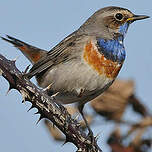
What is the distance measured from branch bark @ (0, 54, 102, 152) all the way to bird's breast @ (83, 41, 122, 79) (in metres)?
1.49

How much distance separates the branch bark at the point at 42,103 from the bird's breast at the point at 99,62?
1.49 meters

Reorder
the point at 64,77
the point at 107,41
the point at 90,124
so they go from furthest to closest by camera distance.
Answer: the point at 107,41, the point at 64,77, the point at 90,124

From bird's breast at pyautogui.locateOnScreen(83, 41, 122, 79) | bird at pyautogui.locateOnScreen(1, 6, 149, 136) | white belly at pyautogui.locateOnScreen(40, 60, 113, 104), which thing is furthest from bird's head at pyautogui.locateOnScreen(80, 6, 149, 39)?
white belly at pyautogui.locateOnScreen(40, 60, 113, 104)

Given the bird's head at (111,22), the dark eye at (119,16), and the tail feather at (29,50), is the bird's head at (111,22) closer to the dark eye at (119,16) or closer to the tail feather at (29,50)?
the dark eye at (119,16)

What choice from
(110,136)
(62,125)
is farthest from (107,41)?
(62,125)

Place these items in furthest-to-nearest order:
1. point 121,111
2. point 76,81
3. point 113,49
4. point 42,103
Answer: point 113,49 < point 76,81 < point 121,111 < point 42,103

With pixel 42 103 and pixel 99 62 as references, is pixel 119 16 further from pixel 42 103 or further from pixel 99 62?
pixel 42 103

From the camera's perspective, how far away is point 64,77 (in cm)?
460

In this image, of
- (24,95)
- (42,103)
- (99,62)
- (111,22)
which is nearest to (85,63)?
(99,62)

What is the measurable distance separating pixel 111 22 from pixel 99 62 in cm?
116

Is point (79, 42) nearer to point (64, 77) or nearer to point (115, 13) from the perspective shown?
point (64, 77)

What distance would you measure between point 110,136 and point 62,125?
123 cm

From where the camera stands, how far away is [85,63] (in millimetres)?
A: 4516

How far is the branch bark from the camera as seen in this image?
2.48 m
